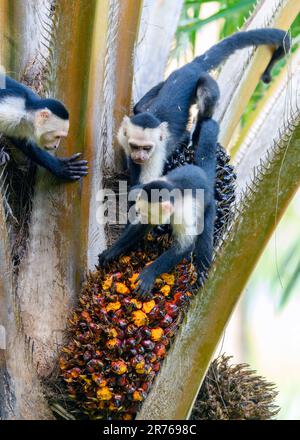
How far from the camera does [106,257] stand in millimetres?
3338

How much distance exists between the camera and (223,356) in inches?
134

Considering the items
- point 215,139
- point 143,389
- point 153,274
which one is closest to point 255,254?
point 153,274

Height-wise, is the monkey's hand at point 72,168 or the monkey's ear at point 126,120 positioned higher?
the monkey's ear at point 126,120

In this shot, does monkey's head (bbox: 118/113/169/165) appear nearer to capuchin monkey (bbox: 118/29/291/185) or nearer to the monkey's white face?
capuchin monkey (bbox: 118/29/291/185)

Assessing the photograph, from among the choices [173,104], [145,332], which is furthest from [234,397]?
[173,104]

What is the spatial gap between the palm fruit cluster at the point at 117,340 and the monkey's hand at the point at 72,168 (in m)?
0.47

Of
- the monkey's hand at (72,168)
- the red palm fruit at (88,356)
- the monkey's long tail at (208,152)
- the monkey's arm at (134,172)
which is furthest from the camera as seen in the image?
the monkey's arm at (134,172)

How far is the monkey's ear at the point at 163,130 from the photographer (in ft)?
14.9

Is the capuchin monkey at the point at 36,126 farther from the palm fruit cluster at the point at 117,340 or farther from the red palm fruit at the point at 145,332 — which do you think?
the red palm fruit at the point at 145,332

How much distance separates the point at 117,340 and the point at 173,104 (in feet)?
7.29

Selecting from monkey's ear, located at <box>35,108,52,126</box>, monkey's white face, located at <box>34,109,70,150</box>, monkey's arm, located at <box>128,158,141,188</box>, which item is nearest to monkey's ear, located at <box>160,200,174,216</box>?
monkey's arm, located at <box>128,158,141,188</box>

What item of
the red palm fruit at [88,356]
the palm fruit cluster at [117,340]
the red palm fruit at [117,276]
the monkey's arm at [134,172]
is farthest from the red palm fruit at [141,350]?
the monkey's arm at [134,172]
